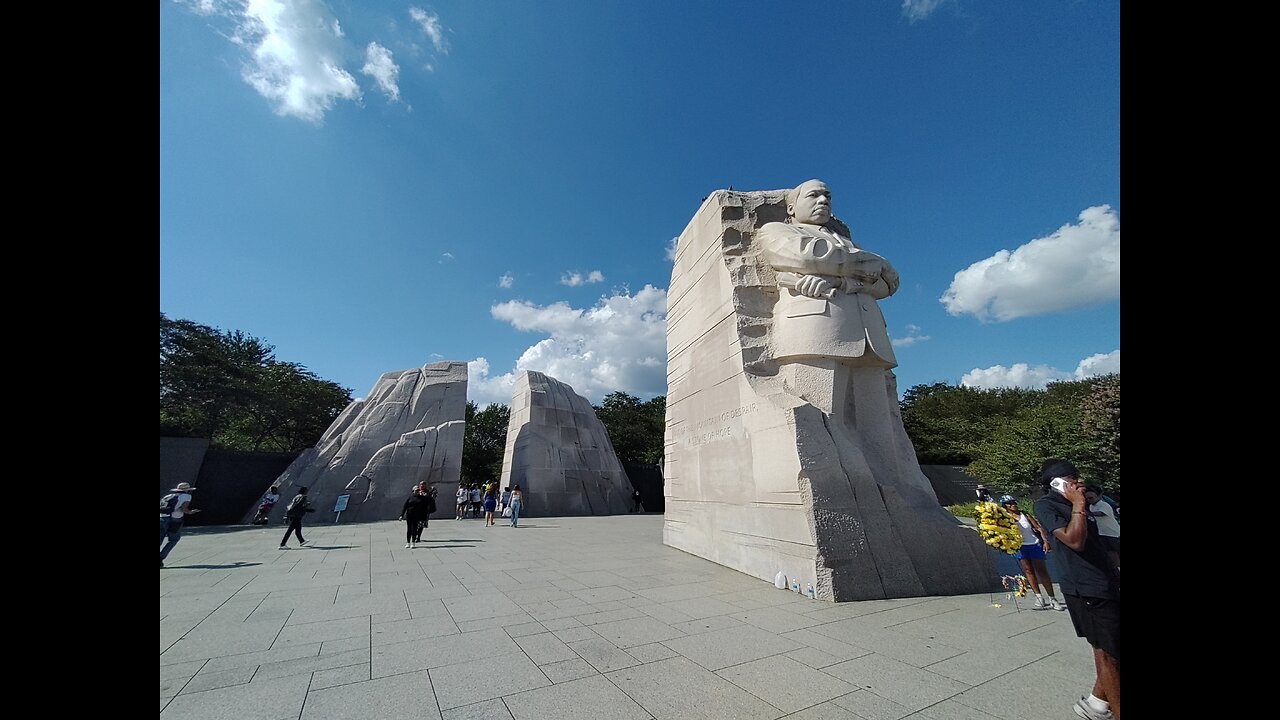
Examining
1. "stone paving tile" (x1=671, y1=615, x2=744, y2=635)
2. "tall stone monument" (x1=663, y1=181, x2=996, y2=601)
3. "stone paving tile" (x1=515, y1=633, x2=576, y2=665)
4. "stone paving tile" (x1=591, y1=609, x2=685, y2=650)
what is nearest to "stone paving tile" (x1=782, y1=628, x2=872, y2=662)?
"stone paving tile" (x1=671, y1=615, x2=744, y2=635)

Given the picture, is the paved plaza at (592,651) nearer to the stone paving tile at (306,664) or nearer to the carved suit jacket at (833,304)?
the stone paving tile at (306,664)

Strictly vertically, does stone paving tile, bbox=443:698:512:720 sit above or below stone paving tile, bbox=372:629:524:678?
above

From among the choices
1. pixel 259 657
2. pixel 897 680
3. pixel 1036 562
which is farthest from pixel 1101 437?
pixel 259 657

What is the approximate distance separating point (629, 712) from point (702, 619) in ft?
6.50

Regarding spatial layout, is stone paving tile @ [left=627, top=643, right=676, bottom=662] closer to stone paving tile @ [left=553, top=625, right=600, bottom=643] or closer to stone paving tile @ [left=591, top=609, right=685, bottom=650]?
stone paving tile @ [left=591, top=609, right=685, bottom=650]

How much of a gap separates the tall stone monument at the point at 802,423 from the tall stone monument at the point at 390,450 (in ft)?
38.2

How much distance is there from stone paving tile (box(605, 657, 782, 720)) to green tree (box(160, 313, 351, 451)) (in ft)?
64.8

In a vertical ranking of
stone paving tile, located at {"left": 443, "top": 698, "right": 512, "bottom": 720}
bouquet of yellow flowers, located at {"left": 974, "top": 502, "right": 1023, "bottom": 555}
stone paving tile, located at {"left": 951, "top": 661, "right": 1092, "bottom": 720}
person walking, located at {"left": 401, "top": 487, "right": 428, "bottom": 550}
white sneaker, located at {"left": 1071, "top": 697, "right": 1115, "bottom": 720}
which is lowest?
person walking, located at {"left": 401, "top": 487, "right": 428, "bottom": 550}

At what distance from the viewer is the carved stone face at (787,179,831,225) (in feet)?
26.2

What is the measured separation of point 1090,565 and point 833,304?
4.61 meters

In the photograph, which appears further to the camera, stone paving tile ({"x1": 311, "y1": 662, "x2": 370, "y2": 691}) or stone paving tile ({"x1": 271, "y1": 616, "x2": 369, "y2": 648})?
stone paving tile ({"x1": 271, "y1": 616, "x2": 369, "y2": 648})

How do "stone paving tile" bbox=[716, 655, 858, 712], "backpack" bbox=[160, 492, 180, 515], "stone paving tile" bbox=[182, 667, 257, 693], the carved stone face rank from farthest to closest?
"backpack" bbox=[160, 492, 180, 515], the carved stone face, "stone paving tile" bbox=[182, 667, 257, 693], "stone paving tile" bbox=[716, 655, 858, 712]
